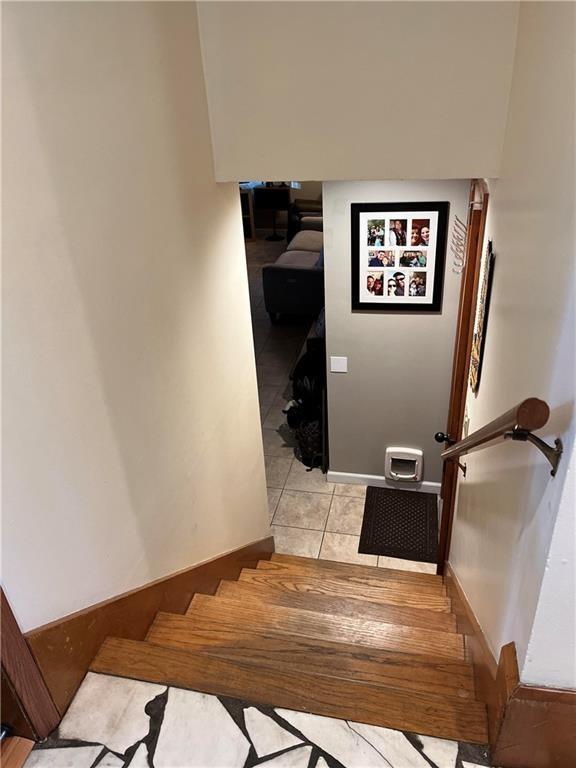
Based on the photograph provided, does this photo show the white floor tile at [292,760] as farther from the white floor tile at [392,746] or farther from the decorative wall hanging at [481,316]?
the decorative wall hanging at [481,316]

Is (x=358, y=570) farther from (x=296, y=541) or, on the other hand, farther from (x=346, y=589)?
(x=296, y=541)

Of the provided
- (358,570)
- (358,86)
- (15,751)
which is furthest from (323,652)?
(358,86)

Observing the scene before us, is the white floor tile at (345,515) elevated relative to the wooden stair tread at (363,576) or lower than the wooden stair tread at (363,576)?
lower

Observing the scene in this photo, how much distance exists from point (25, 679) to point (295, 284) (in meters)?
5.30

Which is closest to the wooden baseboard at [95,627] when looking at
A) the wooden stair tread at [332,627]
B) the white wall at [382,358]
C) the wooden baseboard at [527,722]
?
the wooden stair tread at [332,627]

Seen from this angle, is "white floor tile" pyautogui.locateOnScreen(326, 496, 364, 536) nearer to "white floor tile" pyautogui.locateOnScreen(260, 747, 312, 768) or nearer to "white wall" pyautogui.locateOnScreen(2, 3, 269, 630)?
"white wall" pyautogui.locateOnScreen(2, 3, 269, 630)

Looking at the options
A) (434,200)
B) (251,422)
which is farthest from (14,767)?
(434,200)

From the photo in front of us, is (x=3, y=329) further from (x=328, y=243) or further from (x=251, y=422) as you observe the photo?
(x=328, y=243)

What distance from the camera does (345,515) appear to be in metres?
3.98

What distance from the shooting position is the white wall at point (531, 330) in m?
1.20

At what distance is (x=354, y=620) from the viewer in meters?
2.51

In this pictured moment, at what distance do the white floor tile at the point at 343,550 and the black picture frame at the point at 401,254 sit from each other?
1.53 metres

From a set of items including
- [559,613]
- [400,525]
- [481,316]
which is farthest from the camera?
[400,525]

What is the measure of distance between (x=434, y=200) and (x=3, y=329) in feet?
8.21
